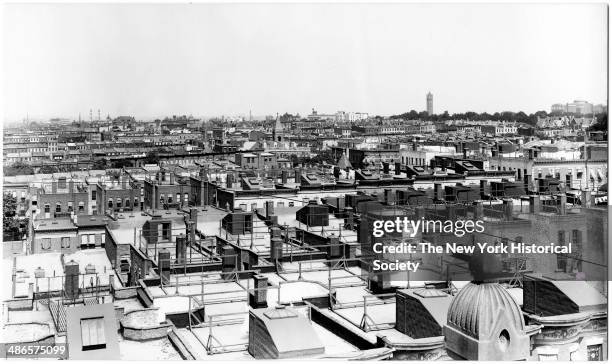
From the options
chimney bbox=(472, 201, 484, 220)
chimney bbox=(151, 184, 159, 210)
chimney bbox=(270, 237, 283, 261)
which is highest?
chimney bbox=(472, 201, 484, 220)

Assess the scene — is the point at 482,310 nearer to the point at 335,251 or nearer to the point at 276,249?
the point at 276,249

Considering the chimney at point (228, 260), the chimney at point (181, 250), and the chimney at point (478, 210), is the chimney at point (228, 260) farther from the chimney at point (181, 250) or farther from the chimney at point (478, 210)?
the chimney at point (478, 210)

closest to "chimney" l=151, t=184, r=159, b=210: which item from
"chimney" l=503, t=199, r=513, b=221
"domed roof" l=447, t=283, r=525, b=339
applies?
"chimney" l=503, t=199, r=513, b=221

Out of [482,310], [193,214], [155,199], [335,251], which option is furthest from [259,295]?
[155,199]

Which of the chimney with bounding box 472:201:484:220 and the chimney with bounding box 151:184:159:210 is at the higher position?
the chimney with bounding box 472:201:484:220

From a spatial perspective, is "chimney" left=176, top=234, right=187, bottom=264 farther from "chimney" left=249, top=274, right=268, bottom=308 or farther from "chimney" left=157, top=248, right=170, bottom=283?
"chimney" left=249, top=274, right=268, bottom=308

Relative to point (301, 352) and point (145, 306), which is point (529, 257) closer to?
point (301, 352)
